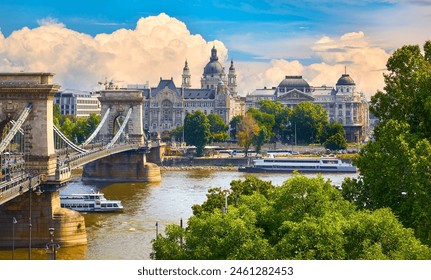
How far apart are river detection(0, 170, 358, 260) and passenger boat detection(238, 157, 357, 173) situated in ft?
6.05

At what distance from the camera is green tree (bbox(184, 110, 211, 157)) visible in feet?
201

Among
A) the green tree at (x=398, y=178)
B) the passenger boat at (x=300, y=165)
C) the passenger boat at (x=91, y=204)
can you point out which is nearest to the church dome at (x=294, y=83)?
the passenger boat at (x=300, y=165)

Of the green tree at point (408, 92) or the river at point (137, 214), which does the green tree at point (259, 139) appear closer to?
the river at point (137, 214)

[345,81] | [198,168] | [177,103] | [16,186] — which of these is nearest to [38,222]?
[16,186]

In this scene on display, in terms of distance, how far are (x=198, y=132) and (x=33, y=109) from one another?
3672 centimetres

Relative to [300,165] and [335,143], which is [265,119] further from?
[300,165]

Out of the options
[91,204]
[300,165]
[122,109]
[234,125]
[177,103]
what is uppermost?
[177,103]

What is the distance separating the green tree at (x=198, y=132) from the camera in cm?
6138

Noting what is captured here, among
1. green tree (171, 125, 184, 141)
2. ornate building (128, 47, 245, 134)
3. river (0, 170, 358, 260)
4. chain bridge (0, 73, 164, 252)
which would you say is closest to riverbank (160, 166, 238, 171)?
river (0, 170, 358, 260)

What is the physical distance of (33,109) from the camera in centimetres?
2572

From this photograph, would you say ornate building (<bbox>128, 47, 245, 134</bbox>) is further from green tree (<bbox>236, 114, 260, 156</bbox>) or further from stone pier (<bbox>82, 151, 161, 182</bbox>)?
stone pier (<bbox>82, 151, 161, 182</bbox>)

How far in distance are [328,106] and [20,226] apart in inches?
2541

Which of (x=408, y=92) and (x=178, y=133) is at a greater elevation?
(x=408, y=92)

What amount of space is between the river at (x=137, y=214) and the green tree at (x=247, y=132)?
12.1 meters
